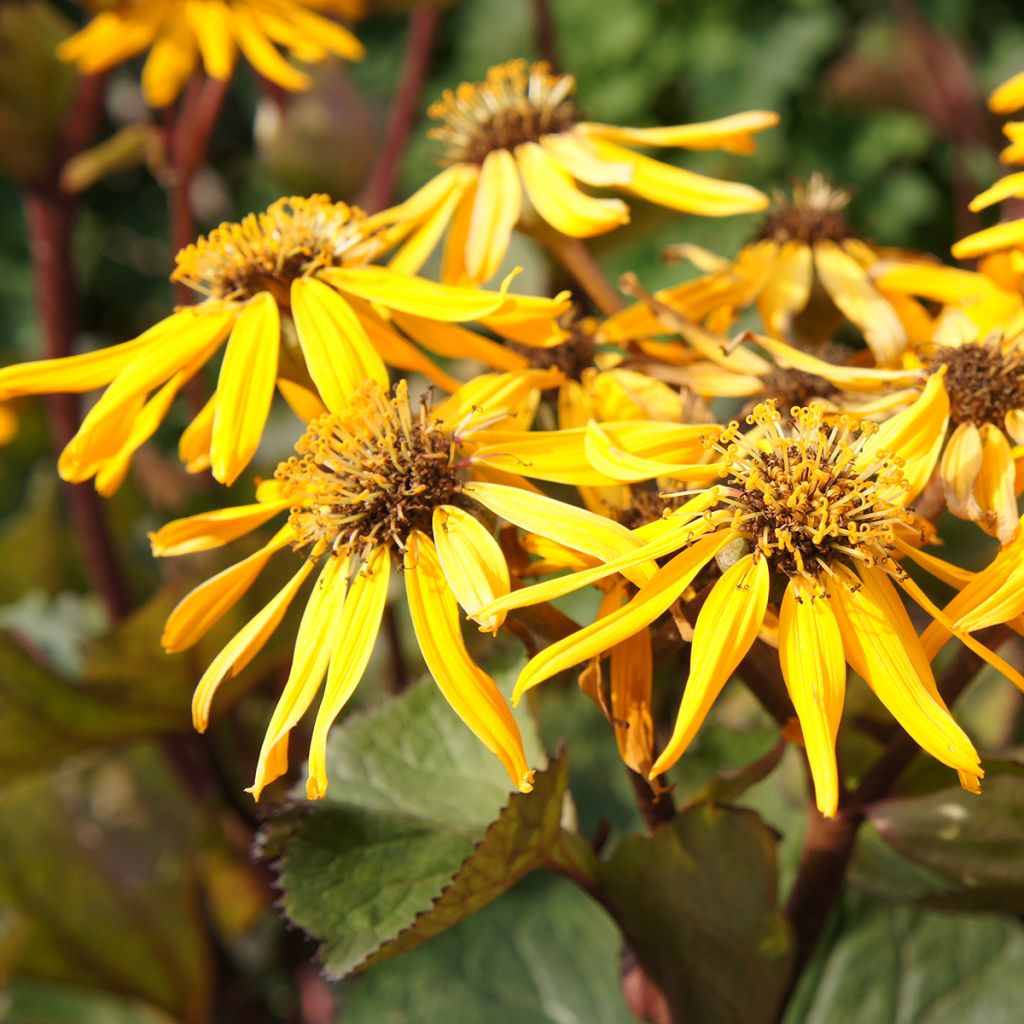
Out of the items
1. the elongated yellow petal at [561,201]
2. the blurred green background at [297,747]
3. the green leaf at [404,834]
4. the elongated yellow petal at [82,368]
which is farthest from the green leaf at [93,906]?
the elongated yellow petal at [561,201]

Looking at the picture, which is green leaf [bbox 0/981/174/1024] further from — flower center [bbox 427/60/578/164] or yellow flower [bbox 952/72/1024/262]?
yellow flower [bbox 952/72/1024/262]

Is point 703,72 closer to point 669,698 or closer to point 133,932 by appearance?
point 669,698

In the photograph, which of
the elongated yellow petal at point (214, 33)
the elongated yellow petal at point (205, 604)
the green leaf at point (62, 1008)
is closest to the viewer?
the elongated yellow petal at point (205, 604)

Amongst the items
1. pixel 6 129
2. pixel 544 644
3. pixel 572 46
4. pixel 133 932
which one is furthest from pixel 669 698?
pixel 572 46

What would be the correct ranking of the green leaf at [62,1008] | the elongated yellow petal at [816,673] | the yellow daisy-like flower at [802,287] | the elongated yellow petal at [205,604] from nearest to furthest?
the elongated yellow petal at [816,673]
the elongated yellow petal at [205,604]
the yellow daisy-like flower at [802,287]
the green leaf at [62,1008]

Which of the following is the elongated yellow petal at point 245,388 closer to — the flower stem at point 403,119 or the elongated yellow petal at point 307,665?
the elongated yellow petal at point 307,665

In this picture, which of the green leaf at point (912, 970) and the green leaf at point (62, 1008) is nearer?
the green leaf at point (912, 970)

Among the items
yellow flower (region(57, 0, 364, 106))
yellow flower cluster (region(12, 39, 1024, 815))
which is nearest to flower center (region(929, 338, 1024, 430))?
yellow flower cluster (region(12, 39, 1024, 815))
